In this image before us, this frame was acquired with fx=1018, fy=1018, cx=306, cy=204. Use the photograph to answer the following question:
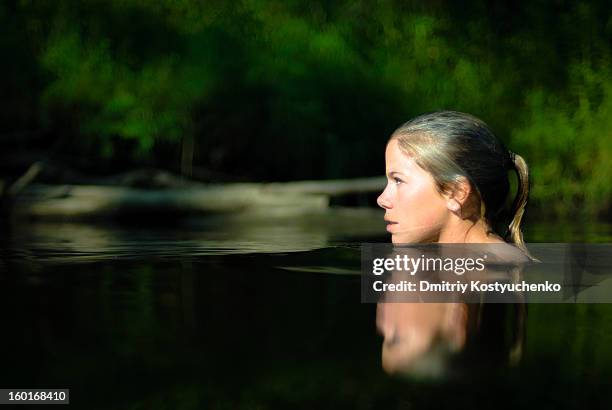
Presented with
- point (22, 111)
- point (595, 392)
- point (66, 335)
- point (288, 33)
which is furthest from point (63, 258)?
point (288, 33)

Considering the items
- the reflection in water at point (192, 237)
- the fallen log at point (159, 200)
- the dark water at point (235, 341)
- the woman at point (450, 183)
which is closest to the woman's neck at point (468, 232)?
the woman at point (450, 183)

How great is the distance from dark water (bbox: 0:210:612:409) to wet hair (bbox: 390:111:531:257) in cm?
45

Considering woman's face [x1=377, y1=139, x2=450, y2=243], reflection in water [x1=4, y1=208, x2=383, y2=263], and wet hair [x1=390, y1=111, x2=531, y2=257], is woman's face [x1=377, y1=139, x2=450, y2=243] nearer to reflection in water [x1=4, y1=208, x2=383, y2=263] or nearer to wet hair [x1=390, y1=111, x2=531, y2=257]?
wet hair [x1=390, y1=111, x2=531, y2=257]

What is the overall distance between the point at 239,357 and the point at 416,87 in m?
9.35

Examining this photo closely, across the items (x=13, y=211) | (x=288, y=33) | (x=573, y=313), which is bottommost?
(x=13, y=211)

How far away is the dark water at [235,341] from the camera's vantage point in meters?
2.02

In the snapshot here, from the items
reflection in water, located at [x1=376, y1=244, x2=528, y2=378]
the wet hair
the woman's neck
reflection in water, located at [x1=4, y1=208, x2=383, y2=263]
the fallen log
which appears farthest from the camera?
the fallen log

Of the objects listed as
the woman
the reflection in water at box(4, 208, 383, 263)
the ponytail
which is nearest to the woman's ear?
the woman

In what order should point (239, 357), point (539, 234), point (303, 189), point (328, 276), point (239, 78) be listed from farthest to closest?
1. point (239, 78)
2. point (303, 189)
3. point (539, 234)
4. point (328, 276)
5. point (239, 357)

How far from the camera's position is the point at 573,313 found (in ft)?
10.7

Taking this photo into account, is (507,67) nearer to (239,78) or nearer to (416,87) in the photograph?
(416,87)

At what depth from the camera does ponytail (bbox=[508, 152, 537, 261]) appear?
3504mm

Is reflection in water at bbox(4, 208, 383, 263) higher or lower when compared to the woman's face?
lower

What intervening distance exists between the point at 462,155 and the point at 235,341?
1236 millimetres
